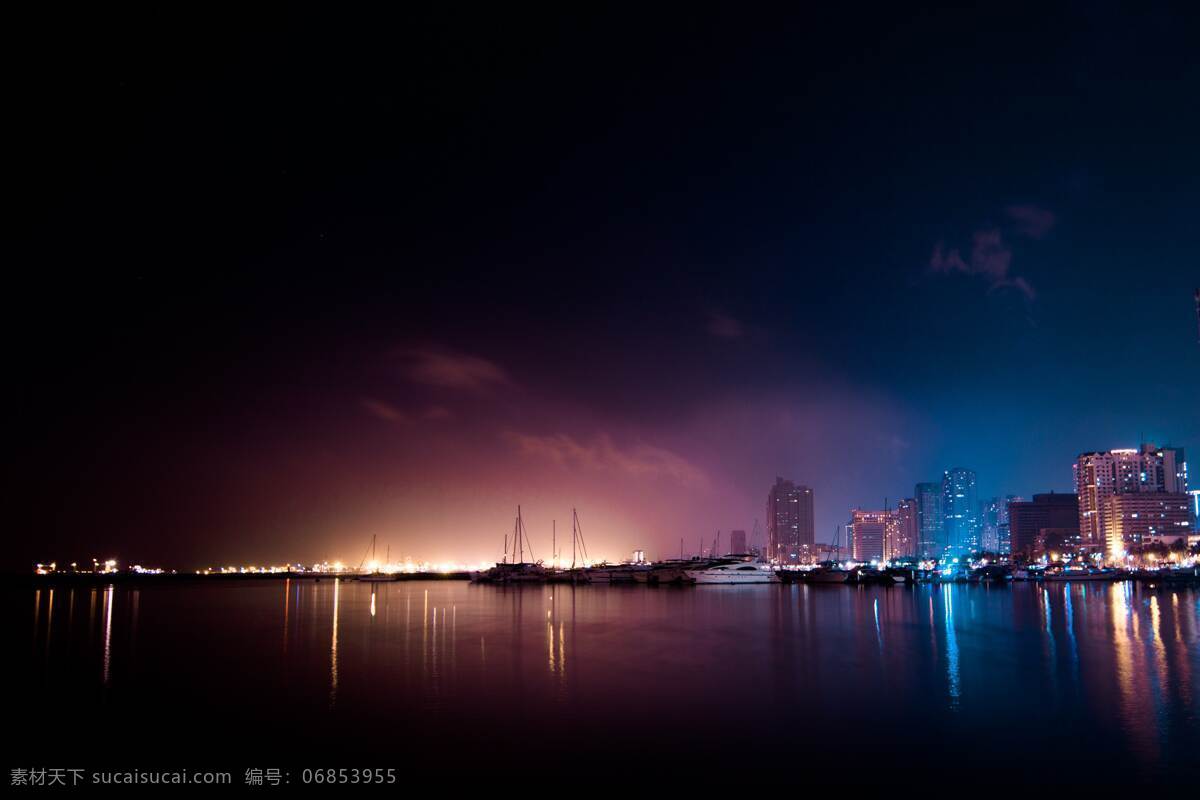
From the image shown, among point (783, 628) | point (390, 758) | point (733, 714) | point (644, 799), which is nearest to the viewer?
point (644, 799)

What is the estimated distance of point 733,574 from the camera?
4574 inches

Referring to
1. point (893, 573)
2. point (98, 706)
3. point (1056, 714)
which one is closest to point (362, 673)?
point (98, 706)

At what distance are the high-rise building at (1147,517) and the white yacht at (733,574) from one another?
118724mm

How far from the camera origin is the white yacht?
115 meters

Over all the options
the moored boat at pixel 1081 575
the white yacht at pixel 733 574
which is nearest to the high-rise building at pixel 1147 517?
the moored boat at pixel 1081 575

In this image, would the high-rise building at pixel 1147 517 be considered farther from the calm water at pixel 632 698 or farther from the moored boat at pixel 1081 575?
the calm water at pixel 632 698

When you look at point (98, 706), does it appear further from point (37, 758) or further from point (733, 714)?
point (733, 714)

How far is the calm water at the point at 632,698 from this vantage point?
1830 centimetres

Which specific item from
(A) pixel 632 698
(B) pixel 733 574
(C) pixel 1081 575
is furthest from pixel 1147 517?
(A) pixel 632 698

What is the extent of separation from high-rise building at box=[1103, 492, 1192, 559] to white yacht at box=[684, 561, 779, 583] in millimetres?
118724

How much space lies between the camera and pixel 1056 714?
2250cm

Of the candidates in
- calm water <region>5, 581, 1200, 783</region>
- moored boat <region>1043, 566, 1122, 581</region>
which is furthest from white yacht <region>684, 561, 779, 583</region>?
calm water <region>5, 581, 1200, 783</region>

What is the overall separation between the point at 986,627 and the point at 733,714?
32209 mm

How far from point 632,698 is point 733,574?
95.4 metres
